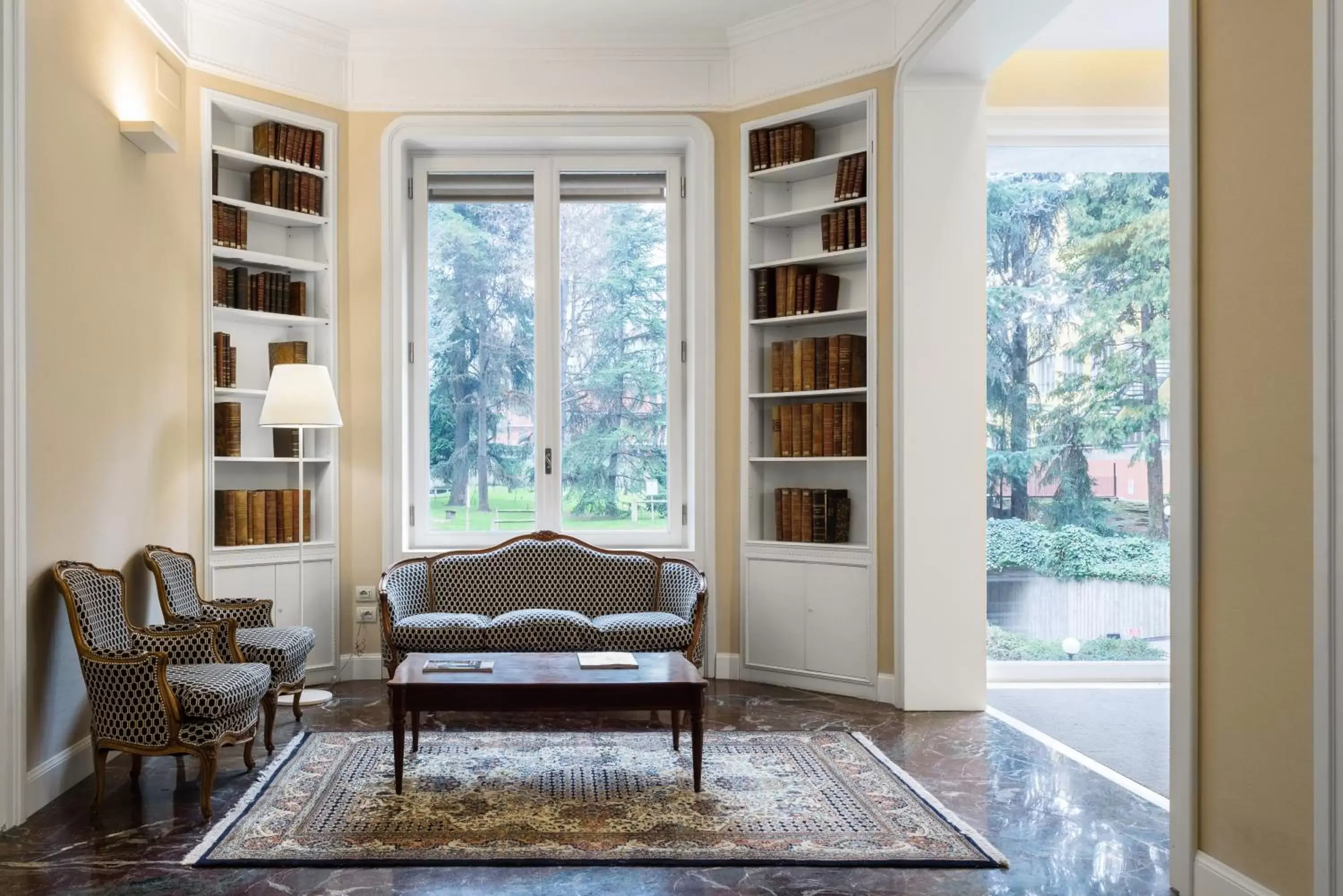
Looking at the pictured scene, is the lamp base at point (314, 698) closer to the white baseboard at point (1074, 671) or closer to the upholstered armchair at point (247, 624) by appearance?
the upholstered armchair at point (247, 624)

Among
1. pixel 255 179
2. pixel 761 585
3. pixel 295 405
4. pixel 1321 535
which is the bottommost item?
pixel 761 585

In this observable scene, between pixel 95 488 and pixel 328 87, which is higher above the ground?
pixel 328 87

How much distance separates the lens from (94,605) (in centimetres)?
391

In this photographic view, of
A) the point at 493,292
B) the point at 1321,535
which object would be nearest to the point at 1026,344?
the point at 493,292

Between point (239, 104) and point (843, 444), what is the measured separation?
12.5ft

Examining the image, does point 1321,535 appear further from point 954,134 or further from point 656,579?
point 656,579

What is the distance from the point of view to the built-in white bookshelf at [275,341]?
18.4 feet

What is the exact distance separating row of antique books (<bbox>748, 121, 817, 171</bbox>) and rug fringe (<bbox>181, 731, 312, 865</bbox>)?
396 centimetres

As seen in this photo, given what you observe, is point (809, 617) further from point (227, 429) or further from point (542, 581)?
point (227, 429)

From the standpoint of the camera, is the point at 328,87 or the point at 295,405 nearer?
the point at 295,405

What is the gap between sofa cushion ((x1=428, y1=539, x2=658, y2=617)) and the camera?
5.80m

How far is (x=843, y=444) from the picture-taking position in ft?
18.9

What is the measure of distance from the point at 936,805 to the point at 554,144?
4393 mm

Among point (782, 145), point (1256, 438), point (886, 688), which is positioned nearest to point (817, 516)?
point (886, 688)
